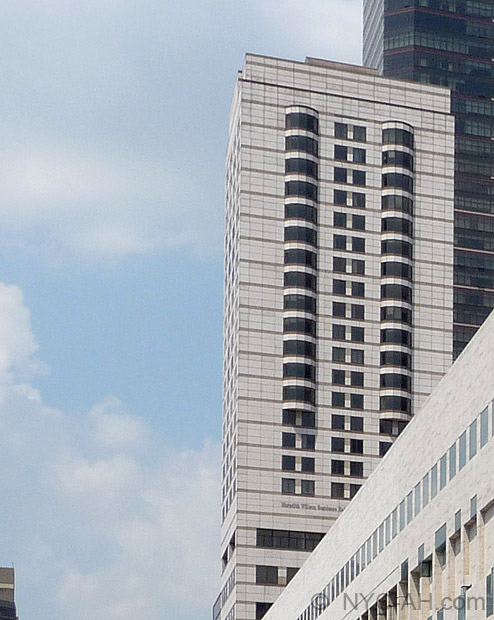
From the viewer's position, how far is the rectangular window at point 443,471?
69.8 meters

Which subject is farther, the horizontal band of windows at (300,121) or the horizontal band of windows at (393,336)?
the horizontal band of windows at (300,121)

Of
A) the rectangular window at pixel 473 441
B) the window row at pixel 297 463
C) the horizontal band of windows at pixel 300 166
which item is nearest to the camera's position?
the rectangular window at pixel 473 441

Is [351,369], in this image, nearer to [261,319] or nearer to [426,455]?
[261,319]

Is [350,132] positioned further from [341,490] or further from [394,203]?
[341,490]

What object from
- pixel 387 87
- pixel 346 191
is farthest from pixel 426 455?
pixel 387 87

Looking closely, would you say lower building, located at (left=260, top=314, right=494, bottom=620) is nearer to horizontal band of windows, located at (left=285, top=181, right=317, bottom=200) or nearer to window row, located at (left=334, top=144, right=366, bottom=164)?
horizontal band of windows, located at (left=285, top=181, right=317, bottom=200)

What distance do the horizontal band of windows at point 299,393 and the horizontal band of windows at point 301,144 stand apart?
28.2 m

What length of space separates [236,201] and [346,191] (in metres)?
13.3

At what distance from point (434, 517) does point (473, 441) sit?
7.62m

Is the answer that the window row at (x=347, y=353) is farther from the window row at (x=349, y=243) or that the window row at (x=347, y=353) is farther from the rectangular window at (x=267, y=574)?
the rectangular window at (x=267, y=574)

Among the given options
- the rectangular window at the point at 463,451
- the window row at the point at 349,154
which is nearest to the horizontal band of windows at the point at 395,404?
the window row at the point at 349,154

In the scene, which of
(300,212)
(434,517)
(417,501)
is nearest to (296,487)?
(300,212)

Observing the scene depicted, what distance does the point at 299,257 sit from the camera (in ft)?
517

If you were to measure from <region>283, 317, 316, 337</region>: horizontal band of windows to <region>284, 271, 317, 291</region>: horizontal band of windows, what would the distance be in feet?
13.3
